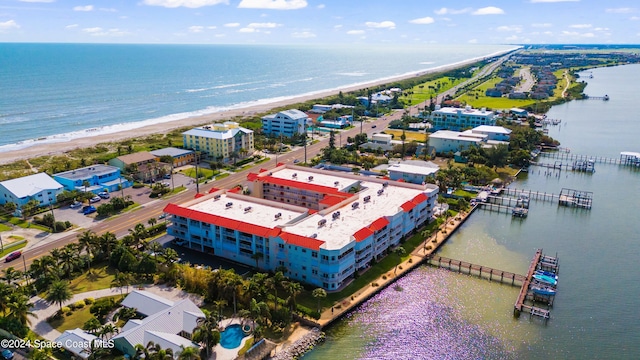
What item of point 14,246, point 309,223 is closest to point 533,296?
point 309,223

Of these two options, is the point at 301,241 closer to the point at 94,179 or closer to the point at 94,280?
the point at 94,280

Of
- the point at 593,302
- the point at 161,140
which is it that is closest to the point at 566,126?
the point at 593,302

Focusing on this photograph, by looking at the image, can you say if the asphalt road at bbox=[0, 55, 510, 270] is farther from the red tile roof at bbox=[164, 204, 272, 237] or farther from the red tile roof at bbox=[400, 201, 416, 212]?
the red tile roof at bbox=[400, 201, 416, 212]

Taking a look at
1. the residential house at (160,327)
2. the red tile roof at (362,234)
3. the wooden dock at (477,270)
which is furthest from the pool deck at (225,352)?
the wooden dock at (477,270)

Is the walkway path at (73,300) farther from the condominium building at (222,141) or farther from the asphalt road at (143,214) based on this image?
the condominium building at (222,141)

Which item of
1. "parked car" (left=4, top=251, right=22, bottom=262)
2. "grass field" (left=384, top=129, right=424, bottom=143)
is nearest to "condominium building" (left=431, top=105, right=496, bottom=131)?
"grass field" (left=384, top=129, right=424, bottom=143)
